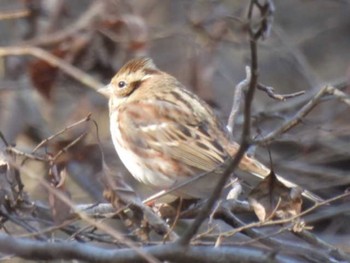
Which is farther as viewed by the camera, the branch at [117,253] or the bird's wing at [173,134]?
the bird's wing at [173,134]

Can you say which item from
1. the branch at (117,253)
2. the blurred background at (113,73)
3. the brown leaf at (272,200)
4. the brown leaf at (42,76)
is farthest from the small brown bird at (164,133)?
the branch at (117,253)

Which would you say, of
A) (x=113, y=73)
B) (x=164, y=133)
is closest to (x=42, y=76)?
(x=113, y=73)

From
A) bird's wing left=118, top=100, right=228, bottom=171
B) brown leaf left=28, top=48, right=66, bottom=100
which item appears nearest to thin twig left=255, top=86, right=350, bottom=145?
bird's wing left=118, top=100, right=228, bottom=171

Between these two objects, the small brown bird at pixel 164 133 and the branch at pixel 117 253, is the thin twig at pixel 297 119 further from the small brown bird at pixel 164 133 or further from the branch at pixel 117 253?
the small brown bird at pixel 164 133

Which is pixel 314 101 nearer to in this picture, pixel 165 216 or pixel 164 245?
pixel 164 245

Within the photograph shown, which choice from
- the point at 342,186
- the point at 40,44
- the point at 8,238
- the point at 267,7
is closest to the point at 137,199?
the point at 8,238
